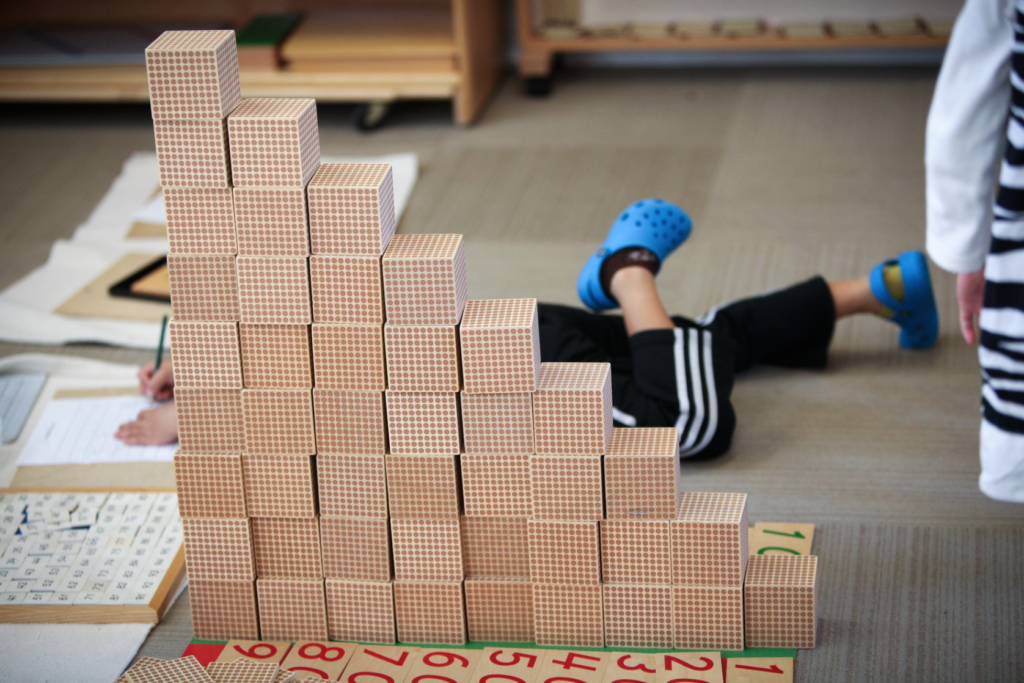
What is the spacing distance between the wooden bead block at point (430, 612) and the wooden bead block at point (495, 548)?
0.11ft

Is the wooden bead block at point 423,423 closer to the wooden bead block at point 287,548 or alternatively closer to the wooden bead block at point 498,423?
the wooden bead block at point 498,423

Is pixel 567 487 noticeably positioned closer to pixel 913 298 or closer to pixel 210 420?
pixel 210 420

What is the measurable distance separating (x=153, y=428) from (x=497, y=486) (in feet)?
2.23

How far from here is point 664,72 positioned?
3.20 meters

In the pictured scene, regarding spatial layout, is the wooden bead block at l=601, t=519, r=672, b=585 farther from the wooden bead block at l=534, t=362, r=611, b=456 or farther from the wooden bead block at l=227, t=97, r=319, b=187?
the wooden bead block at l=227, t=97, r=319, b=187

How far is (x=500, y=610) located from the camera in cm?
122

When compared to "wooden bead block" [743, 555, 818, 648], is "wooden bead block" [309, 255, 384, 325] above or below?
above

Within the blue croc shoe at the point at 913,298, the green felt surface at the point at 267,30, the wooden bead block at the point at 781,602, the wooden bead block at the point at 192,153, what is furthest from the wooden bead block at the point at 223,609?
the green felt surface at the point at 267,30

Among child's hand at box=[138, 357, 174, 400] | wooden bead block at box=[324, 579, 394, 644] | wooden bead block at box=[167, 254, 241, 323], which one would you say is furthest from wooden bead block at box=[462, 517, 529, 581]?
child's hand at box=[138, 357, 174, 400]

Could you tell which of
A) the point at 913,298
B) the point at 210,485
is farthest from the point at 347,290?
the point at 913,298

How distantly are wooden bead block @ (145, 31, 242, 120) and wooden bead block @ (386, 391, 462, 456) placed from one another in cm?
34

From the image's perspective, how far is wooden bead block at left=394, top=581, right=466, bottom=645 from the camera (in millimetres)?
1216

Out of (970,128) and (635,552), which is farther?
(635,552)

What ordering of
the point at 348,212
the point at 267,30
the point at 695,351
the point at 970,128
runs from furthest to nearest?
the point at 267,30, the point at 695,351, the point at 348,212, the point at 970,128
